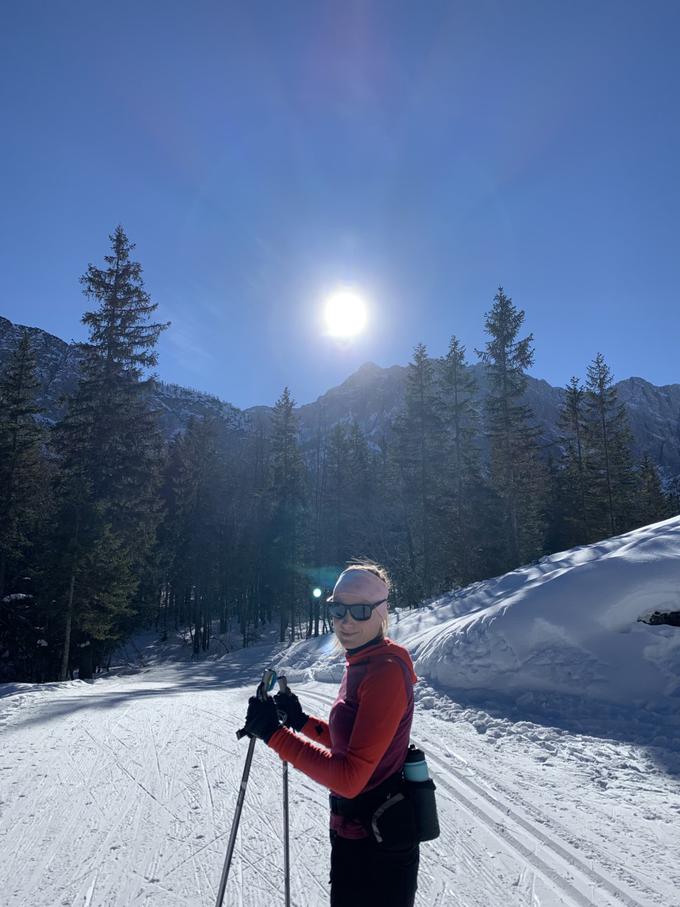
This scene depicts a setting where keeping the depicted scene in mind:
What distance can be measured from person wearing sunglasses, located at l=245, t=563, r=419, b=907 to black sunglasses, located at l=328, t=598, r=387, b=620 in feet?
0.51

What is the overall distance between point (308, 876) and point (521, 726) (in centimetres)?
517

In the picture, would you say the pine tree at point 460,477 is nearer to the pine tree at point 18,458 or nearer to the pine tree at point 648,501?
the pine tree at point 648,501

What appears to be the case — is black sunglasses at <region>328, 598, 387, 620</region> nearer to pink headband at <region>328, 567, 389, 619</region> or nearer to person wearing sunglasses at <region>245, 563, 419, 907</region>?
pink headband at <region>328, 567, 389, 619</region>

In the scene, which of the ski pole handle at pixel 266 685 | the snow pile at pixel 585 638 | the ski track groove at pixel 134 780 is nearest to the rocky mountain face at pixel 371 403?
the snow pile at pixel 585 638

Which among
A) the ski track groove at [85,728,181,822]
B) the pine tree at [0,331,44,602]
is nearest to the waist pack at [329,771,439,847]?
the ski track groove at [85,728,181,822]

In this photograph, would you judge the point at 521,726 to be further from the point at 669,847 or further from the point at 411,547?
the point at 411,547

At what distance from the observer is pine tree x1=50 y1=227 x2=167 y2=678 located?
20.1 m

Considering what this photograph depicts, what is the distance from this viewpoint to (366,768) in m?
2.08

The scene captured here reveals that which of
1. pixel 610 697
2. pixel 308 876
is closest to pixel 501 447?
pixel 610 697

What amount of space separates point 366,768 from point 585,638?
29.9 ft

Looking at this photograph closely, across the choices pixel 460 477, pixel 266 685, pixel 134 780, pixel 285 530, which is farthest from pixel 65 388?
pixel 266 685

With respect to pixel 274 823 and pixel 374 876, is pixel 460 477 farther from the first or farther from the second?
pixel 374 876

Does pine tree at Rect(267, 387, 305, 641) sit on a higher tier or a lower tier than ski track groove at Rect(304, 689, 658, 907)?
higher

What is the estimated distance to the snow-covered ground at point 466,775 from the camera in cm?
393
